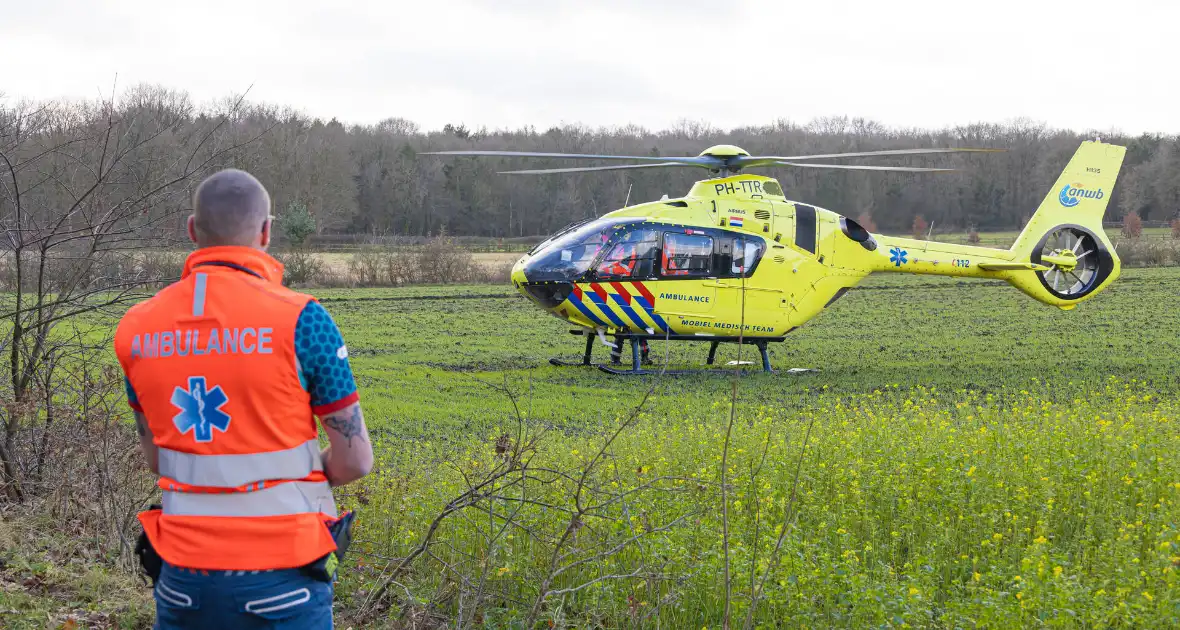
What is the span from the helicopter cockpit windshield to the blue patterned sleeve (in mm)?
12869

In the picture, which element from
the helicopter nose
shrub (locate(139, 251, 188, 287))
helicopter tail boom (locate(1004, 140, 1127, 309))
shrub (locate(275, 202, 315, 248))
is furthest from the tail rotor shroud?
shrub (locate(275, 202, 315, 248))

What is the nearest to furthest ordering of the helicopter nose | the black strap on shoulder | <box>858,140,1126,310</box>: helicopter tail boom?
the black strap on shoulder, the helicopter nose, <box>858,140,1126,310</box>: helicopter tail boom

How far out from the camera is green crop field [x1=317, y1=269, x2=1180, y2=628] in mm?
5273

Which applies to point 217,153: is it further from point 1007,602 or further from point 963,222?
point 963,222

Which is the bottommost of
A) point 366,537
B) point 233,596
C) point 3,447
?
point 366,537

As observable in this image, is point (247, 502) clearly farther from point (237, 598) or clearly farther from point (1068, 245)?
point (1068, 245)

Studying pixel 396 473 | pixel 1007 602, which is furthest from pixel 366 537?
pixel 1007 602

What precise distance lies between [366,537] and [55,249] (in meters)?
3.13

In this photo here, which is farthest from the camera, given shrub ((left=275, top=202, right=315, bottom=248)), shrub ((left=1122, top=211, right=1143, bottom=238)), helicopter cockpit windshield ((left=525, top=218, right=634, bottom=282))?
shrub ((left=1122, top=211, right=1143, bottom=238))

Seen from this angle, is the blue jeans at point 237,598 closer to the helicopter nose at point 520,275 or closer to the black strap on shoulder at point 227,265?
the black strap on shoulder at point 227,265

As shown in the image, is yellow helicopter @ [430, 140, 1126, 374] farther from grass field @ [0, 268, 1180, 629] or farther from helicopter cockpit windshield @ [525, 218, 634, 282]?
grass field @ [0, 268, 1180, 629]

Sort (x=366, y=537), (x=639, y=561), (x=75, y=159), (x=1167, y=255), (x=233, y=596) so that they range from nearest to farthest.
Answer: (x=233, y=596) < (x=639, y=561) < (x=366, y=537) < (x=75, y=159) < (x=1167, y=255)

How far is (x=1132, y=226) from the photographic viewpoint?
54.1 metres

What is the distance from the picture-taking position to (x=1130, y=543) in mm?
6211
